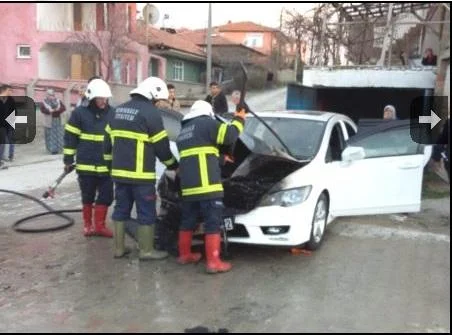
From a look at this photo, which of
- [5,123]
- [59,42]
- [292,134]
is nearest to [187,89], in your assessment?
[59,42]

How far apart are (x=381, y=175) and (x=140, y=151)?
9.24 ft

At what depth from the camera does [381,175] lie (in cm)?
642

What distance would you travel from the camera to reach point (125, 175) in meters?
5.34

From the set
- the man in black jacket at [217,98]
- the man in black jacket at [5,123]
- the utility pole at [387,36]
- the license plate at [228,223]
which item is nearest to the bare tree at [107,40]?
the man in black jacket at [5,123]

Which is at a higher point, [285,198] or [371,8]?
[371,8]

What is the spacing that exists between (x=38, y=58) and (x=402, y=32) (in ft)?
62.2

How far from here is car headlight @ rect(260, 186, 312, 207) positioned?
538 cm

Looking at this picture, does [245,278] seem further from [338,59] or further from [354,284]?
[338,59]

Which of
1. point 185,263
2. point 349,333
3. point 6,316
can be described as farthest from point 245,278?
point 6,316

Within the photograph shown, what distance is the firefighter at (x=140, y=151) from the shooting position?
530 cm

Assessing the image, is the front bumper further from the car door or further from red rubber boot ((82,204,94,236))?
red rubber boot ((82,204,94,236))

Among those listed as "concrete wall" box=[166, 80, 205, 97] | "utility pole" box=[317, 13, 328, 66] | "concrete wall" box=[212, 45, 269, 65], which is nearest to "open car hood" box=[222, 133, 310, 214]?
"utility pole" box=[317, 13, 328, 66]

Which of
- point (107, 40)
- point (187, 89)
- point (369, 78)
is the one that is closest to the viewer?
point (369, 78)

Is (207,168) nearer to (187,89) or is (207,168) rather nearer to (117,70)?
(117,70)
